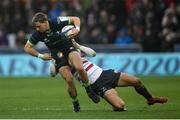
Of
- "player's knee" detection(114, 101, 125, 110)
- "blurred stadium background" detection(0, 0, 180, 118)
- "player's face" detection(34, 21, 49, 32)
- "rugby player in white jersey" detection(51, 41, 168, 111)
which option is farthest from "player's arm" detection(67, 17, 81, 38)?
"blurred stadium background" detection(0, 0, 180, 118)

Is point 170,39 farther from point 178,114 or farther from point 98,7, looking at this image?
point 178,114

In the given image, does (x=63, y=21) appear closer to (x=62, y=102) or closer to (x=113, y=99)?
(x=113, y=99)

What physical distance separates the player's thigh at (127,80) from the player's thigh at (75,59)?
105cm

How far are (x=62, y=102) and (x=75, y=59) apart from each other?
299 centimetres

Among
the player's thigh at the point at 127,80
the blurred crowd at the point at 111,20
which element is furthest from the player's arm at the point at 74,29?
the blurred crowd at the point at 111,20

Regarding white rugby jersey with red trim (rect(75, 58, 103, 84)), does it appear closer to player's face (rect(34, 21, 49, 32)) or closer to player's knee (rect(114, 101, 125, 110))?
player's knee (rect(114, 101, 125, 110))

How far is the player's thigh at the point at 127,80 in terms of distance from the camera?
46.9 ft

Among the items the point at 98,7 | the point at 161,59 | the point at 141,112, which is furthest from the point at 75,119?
the point at 98,7

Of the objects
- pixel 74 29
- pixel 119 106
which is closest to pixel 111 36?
pixel 74 29

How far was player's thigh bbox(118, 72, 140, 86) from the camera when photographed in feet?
46.9

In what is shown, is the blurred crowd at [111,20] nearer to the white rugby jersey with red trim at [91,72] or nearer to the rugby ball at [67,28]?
the rugby ball at [67,28]

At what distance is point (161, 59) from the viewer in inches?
1038

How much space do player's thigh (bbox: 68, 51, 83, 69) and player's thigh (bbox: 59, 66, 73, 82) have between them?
180 mm

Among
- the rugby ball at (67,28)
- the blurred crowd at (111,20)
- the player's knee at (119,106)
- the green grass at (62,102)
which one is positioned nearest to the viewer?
the green grass at (62,102)
